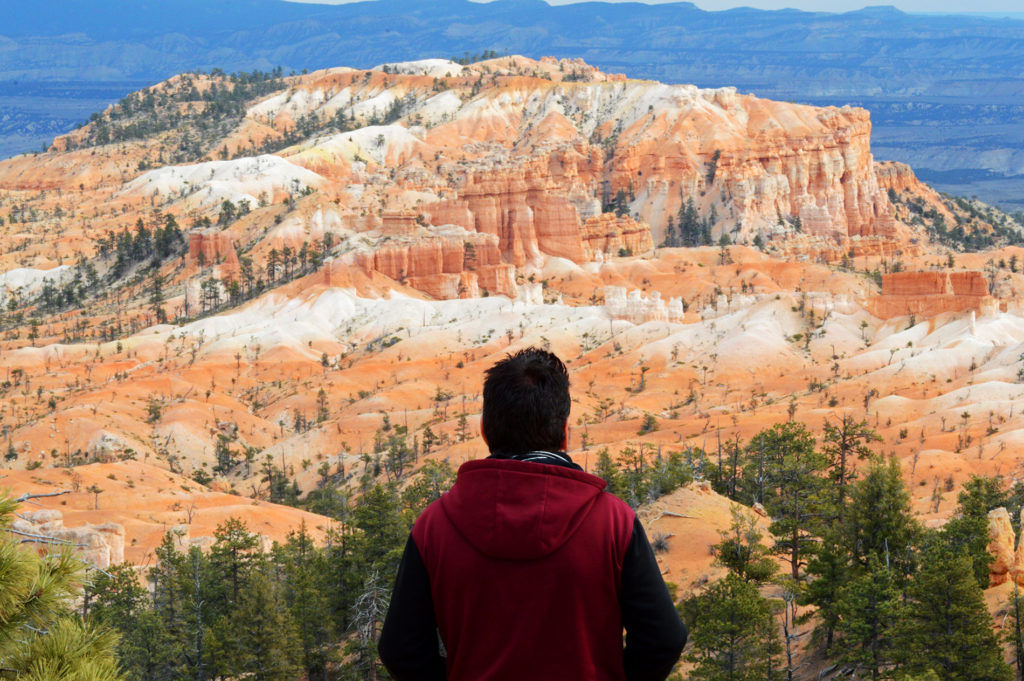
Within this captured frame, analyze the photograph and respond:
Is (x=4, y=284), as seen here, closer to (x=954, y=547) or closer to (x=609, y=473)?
(x=609, y=473)

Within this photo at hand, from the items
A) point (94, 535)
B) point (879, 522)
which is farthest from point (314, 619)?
point (879, 522)

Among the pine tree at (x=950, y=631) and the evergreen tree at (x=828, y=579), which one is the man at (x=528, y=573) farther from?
the evergreen tree at (x=828, y=579)

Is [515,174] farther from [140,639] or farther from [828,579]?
[828,579]

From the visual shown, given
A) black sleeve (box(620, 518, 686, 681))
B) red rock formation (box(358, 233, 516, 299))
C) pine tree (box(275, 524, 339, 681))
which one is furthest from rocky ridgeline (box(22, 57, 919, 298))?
black sleeve (box(620, 518, 686, 681))

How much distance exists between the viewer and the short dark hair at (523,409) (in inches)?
227

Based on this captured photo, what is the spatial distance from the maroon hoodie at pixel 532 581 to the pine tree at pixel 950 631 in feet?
55.4

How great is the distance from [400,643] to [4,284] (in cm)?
12860

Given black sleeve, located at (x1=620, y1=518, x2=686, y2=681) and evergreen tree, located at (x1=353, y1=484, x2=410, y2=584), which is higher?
black sleeve, located at (x1=620, y1=518, x2=686, y2=681)

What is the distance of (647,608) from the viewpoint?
18.3ft

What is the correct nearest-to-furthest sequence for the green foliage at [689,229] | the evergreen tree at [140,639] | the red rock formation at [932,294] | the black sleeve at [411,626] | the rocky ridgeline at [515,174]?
the black sleeve at [411,626]
the evergreen tree at [140,639]
the red rock formation at [932,294]
the rocky ridgeline at [515,174]
the green foliage at [689,229]

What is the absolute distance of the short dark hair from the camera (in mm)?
5766

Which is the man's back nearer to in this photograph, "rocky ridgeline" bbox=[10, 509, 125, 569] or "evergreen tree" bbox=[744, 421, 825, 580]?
"evergreen tree" bbox=[744, 421, 825, 580]

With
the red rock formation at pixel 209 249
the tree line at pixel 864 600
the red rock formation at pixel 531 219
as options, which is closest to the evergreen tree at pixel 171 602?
the tree line at pixel 864 600

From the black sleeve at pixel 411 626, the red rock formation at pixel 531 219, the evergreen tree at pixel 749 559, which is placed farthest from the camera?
the red rock formation at pixel 531 219
